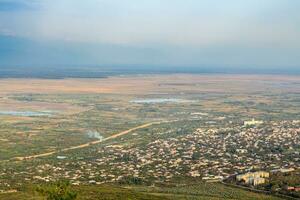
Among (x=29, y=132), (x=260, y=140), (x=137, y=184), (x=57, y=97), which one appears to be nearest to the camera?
(x=137, y=184)

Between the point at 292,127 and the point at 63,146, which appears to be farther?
the point at 292,127

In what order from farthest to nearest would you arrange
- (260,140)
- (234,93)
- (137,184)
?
(234,93)
(260,140)
(137,184)

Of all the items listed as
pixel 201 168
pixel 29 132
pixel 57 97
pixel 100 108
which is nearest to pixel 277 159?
pixel 201 168

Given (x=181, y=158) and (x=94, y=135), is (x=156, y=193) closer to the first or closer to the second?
A: (x=181, y=158)

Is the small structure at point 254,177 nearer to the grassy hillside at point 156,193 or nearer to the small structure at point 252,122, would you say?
the grassy hillside at point 156,193

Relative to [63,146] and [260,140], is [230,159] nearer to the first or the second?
[260,140]

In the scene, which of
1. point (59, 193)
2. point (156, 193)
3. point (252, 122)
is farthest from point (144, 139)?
point (59, 193)
